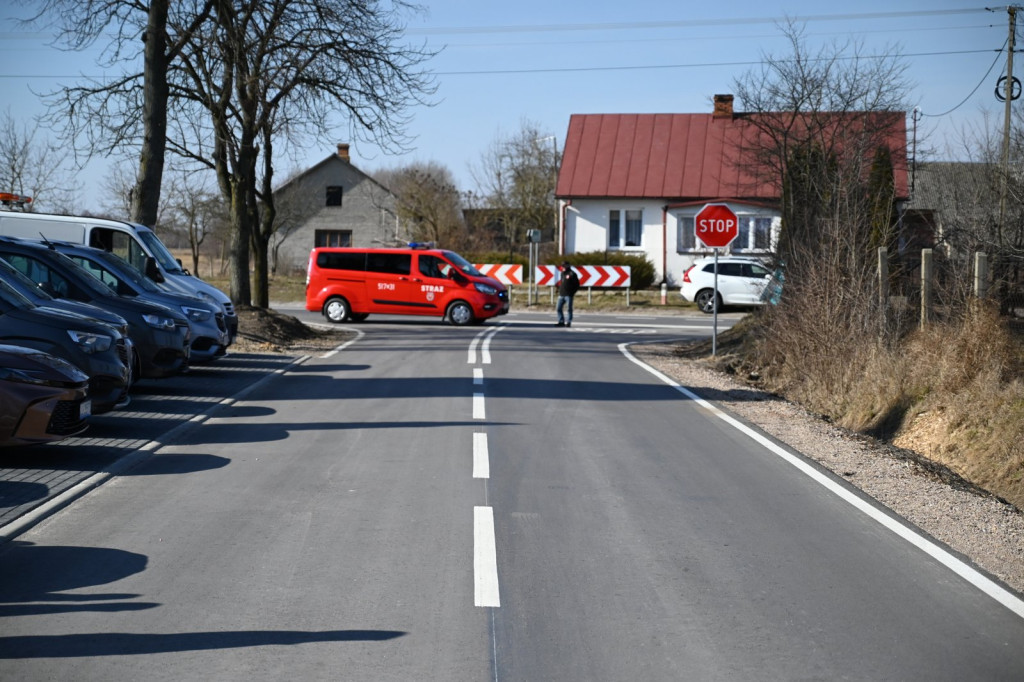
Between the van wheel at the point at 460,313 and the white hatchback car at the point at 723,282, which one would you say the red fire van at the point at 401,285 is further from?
the white hatchback car at the point at 723,282

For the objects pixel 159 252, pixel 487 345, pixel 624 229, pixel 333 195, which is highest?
pixel 333 195

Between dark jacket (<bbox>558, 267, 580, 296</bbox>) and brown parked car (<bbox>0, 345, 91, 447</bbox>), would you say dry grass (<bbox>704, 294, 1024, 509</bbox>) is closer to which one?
brown parked car (<bbox>0, 345, 91, 447</bbox>)

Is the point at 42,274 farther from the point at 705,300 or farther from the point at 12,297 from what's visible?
the point at 705,300

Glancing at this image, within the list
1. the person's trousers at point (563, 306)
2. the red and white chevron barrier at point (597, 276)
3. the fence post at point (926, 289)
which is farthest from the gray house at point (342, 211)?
the fence post at point (926, 289)

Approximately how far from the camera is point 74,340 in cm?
1031

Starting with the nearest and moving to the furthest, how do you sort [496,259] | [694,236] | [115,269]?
1. [115,269]
2. [694,236]
3. [496,259]

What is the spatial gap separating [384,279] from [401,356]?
383 inches

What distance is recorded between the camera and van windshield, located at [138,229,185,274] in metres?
18.4

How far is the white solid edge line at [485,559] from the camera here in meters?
5.82

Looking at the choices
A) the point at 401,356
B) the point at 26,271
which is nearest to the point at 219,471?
the point at 26,271

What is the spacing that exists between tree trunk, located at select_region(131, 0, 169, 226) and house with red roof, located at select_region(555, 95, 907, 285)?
26513 mm

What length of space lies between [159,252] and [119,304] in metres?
5.48

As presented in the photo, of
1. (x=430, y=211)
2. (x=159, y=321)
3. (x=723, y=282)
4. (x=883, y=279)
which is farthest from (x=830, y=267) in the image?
(x=430, y=211)

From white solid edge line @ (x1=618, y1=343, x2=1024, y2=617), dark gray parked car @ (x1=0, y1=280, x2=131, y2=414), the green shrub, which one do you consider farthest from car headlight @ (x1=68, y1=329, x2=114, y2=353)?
the green shrub
